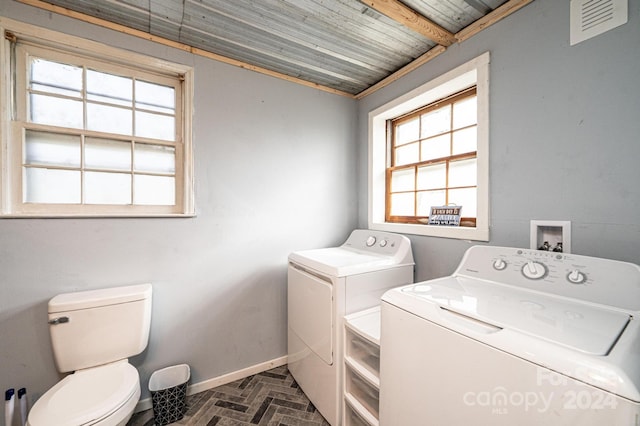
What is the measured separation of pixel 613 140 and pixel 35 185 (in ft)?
10.1

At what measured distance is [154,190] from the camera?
5.88 feet


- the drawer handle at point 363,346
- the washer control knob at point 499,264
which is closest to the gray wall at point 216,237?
the drawer handle at point 363,346

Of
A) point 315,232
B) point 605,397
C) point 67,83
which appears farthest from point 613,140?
point 67,83

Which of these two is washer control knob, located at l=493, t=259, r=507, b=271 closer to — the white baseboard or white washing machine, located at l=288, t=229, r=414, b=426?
white washing machine, located at l=288, t=229, r=414, b=426

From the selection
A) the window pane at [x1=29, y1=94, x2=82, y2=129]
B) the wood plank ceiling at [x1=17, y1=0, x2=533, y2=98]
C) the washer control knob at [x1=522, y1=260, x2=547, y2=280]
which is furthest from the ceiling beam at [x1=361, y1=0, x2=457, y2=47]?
the window pane at [x1=29, y1=94, x2=82, y2=129]

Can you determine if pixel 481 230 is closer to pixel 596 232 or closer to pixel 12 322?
pixel 596 232

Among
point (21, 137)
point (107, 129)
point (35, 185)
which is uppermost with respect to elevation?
point (107, 129)

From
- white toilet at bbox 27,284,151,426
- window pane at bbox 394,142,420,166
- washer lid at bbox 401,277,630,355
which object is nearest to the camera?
washer lid at bbox 401,277,630,355

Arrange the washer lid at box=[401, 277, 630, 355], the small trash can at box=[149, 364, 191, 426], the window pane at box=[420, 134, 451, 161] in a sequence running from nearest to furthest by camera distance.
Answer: the washer lid at box=[401, 277, 630, 355] → the small trash can at box=[149, 364, 191, 426] → the window pane at box=[420, 134, 451, 161]

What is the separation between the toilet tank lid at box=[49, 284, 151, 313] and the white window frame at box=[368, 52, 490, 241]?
1.89 metres

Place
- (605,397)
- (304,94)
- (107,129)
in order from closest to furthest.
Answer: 1. (605,397)
2. (107,129)
3. (304,94)

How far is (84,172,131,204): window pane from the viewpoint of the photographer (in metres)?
1.60

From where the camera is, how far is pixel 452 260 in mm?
1669

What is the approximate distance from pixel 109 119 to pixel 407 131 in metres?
2.35
